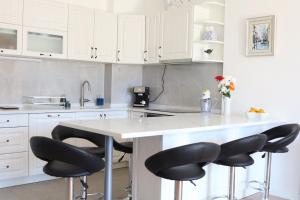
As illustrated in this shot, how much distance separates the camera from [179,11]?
181 inches

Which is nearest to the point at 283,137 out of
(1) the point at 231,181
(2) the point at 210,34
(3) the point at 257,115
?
(3) the point at 257,115

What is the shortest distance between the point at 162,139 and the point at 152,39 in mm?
2788

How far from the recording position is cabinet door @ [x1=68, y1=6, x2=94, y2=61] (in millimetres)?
4617

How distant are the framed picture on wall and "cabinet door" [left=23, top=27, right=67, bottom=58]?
97.5 inches

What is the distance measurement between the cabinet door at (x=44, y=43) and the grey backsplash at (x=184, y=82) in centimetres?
161

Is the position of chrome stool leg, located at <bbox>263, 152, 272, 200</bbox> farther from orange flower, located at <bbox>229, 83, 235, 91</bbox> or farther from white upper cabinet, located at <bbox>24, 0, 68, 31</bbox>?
white upper cabinet, located at <bbox>24, 0, 68, 31</bbox>

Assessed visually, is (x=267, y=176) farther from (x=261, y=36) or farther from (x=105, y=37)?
(x=105, y=37)

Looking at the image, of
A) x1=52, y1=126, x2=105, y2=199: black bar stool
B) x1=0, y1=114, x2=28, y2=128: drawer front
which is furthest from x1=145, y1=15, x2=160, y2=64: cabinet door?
x1=52, y1=126, x2=105, y2=199: black bar stool

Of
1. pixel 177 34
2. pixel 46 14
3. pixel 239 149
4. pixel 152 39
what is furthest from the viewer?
pixel 152 39

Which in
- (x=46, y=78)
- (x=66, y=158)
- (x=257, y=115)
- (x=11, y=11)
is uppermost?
(x=11, y=11)

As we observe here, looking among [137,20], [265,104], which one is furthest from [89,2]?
[265,104]

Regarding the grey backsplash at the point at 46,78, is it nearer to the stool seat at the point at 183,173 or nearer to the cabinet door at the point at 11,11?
the cabinet door at the point at 11,11

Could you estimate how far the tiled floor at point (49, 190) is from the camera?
3600mm

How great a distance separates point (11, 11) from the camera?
4.05 m
